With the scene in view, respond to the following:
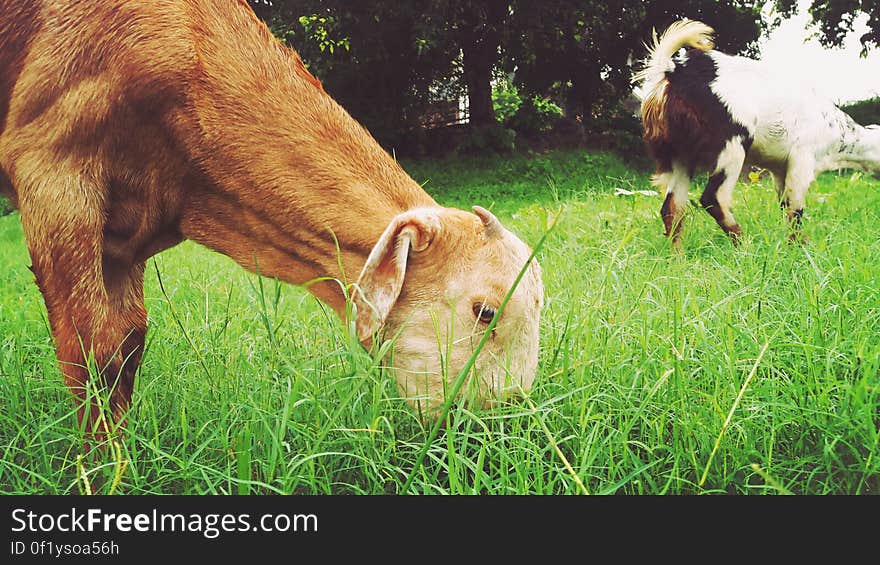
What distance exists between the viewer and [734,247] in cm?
486

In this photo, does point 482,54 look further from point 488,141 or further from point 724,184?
point 724,184

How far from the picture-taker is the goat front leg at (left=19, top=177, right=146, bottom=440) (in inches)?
84.8

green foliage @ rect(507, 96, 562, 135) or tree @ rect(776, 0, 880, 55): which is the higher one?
Result: tree @ rect(776, 0, 880, 55)

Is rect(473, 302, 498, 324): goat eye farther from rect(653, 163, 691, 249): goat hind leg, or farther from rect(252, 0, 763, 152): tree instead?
rect(252, 0, 763, 152): tree

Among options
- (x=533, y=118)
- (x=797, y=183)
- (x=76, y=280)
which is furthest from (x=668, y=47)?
(x=533, y=118)

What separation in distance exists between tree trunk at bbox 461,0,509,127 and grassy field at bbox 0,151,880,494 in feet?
39.0

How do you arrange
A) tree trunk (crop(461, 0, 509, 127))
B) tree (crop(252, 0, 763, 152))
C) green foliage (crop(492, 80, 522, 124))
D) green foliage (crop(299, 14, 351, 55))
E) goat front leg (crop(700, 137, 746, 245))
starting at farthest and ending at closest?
green foliage (crop(492, 80, 522, 124)) → tree trunk (crop(461, 0, 509, 127)) → tree (crop(252, 0, 763, 152)) → green foliage (crop(299, 14, 351, 55)) → goat front leg (crop(700, 137, 746, 245))

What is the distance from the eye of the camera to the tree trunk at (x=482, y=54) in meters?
14.4

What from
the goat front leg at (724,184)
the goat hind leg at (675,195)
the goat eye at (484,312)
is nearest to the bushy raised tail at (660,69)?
the goat hind leg at (675,195)

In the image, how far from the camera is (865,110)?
14867 mm

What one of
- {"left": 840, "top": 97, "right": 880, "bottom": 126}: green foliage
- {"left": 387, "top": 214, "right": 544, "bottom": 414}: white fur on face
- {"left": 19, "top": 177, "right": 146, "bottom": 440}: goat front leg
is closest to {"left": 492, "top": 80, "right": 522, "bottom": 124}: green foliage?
{"left": 840, "top": 97, "right": 880, "bottom": 126}: green foliage

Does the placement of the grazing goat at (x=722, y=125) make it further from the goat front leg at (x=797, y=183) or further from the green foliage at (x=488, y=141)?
the green foliage at (x=488, y=141)
